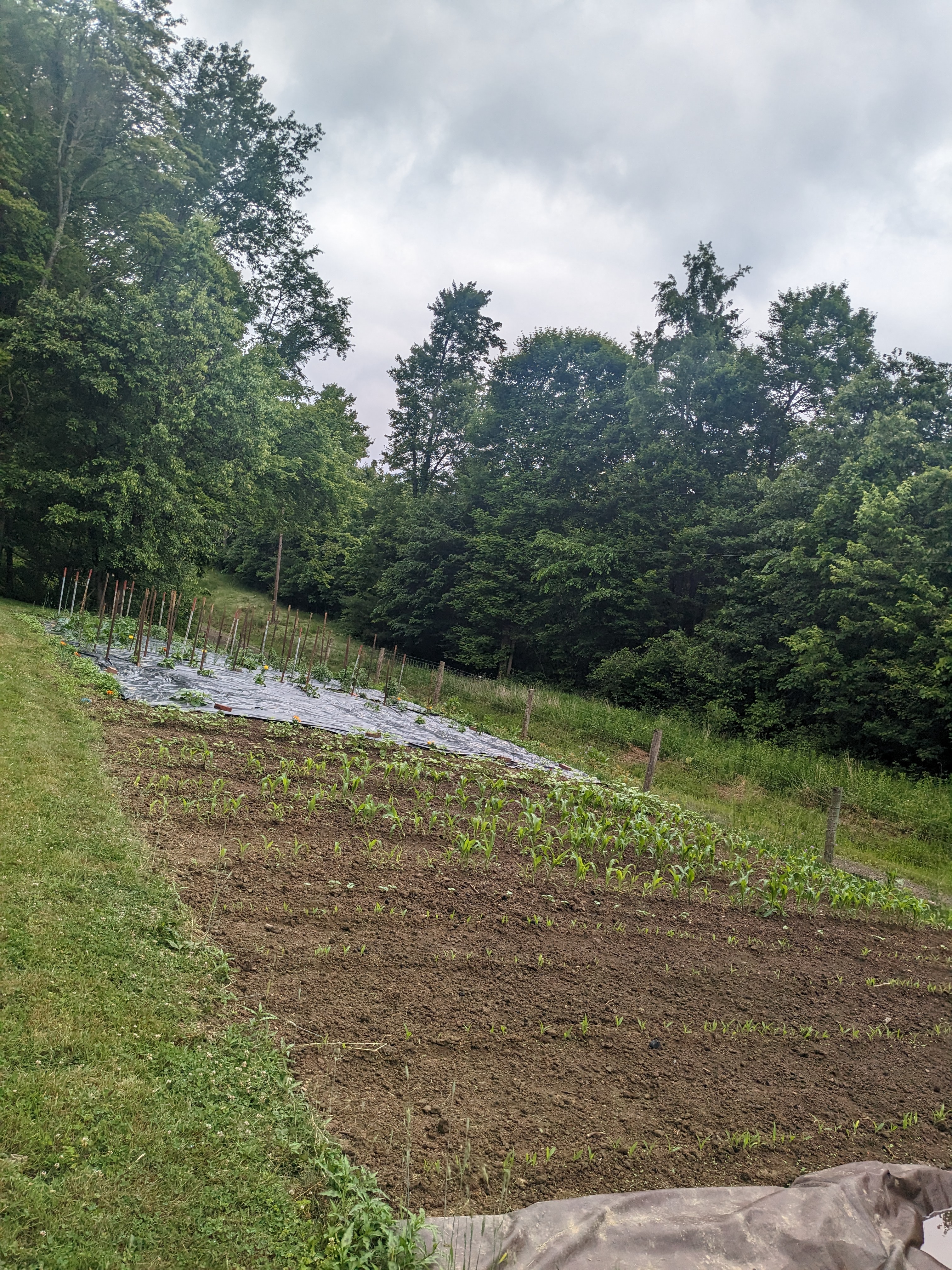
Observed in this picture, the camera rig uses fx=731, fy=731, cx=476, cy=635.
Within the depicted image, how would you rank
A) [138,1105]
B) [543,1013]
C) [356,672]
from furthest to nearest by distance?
1. [356,672]
2. [543,1013]
3. [138,1105]

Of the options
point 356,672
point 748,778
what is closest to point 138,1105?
point 356,672

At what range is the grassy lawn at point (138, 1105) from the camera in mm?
1992

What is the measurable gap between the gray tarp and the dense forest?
14555mm

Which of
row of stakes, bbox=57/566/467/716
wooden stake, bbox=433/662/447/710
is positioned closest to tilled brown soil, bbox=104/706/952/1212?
row of stakes, bbox=57/566/467/716

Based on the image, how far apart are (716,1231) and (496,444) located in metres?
32.1

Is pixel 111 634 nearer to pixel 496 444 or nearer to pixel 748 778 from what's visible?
pixel 748 778

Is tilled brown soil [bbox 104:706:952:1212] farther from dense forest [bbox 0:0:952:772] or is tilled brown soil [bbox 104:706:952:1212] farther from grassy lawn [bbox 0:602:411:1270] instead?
dense forest [bbox 0:0:952:772]

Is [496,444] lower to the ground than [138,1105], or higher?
higher

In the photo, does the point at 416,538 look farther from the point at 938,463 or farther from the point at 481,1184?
the point at 481,1184

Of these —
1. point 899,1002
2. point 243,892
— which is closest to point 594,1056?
point 243,892

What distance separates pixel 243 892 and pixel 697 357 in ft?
83.8

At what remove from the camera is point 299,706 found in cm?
1191

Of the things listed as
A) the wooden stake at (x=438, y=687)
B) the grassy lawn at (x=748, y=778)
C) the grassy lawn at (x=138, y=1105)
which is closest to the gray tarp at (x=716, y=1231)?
the grassy lawn at (x=138, y=1105)

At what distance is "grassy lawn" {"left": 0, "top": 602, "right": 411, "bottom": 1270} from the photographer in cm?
199
